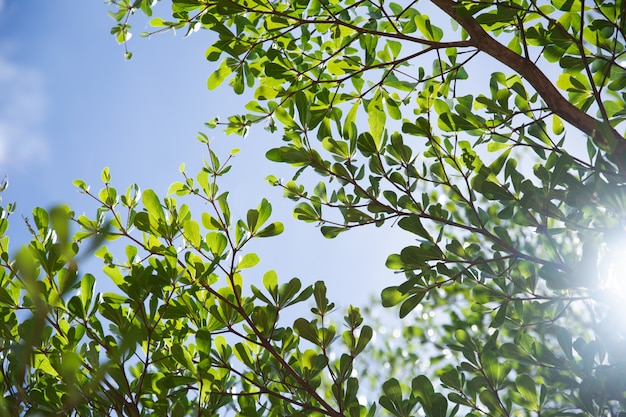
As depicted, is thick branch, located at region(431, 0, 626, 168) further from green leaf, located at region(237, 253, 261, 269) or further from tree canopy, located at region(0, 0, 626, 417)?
green leaf, located at region(237, 253, 261, 269)

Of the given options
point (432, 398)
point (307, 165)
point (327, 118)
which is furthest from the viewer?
point (327, 118)

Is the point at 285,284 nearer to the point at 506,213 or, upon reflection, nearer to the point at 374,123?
the point at 374,123

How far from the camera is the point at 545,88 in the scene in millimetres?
1162

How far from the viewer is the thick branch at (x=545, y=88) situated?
3.51 feet

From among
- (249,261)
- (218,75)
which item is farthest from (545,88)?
(218,75)

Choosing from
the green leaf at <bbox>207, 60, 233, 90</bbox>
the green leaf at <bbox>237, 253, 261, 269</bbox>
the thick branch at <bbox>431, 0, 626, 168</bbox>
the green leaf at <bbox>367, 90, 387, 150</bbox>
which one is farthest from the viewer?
the green leaf at <bbox>207, 60, 233, 90</bbox>

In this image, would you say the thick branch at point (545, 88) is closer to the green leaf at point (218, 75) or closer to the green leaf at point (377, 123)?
the green leaf at point (377, 123)

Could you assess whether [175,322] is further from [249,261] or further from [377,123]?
[377,123]

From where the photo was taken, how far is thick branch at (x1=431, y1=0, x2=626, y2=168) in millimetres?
1071

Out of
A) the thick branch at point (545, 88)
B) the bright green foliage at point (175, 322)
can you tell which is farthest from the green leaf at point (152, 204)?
the thick branch at point (545, 88)

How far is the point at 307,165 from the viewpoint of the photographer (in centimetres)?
133

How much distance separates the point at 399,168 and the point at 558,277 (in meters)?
0.47

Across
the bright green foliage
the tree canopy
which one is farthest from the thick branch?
the bright green foliage

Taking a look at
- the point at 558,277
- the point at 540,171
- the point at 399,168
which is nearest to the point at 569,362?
the point at 558,277
